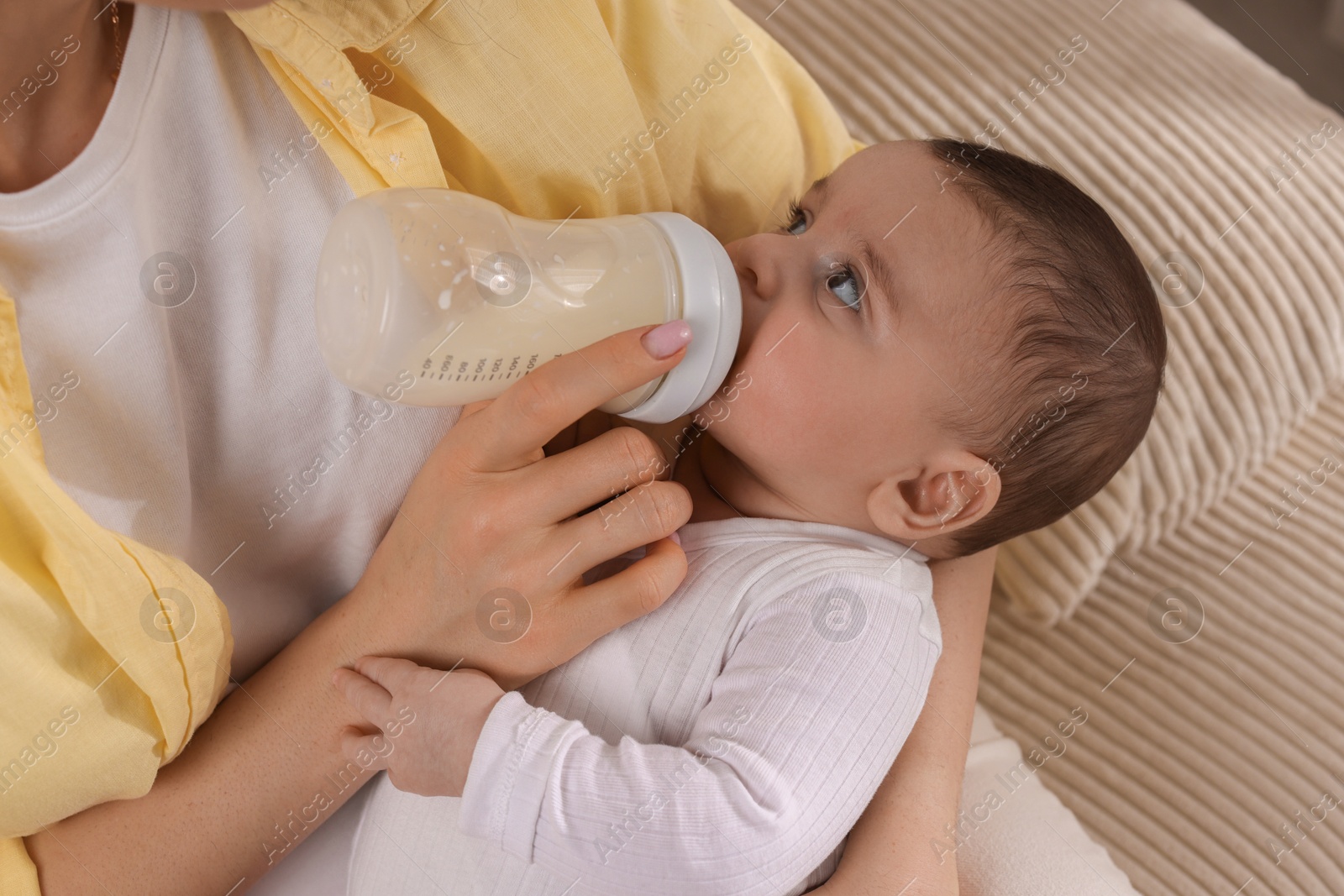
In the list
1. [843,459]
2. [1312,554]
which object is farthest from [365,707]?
[1312,554]

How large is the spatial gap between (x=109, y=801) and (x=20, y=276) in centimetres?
47

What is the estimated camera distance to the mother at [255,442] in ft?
2.58

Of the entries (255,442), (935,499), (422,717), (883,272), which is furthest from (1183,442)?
(255,442)

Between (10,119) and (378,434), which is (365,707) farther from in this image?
(10,119)

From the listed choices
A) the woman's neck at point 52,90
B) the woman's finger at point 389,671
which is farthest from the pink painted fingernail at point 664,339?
the woman's neck at point 52,90

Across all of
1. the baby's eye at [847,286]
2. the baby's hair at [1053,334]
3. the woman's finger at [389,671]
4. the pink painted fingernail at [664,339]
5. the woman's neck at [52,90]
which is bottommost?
the baby's hair at [1053,334]

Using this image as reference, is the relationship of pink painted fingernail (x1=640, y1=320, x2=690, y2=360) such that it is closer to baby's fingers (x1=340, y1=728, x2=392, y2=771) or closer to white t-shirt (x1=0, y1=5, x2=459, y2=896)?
white t-shirt (x1=0, y1=5, x2=459, y2=896)

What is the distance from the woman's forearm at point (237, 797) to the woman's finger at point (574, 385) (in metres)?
0.25

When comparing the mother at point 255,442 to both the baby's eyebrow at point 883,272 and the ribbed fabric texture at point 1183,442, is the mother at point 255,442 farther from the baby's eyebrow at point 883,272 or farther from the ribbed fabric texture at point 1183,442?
the ribbed fabric texture at point 1183,442

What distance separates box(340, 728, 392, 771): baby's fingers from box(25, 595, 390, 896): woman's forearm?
1 cm

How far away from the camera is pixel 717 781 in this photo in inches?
33.8

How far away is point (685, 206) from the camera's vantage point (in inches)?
47.0

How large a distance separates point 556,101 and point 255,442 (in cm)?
43

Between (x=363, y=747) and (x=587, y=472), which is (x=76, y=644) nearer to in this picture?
(x=363, y=747)
